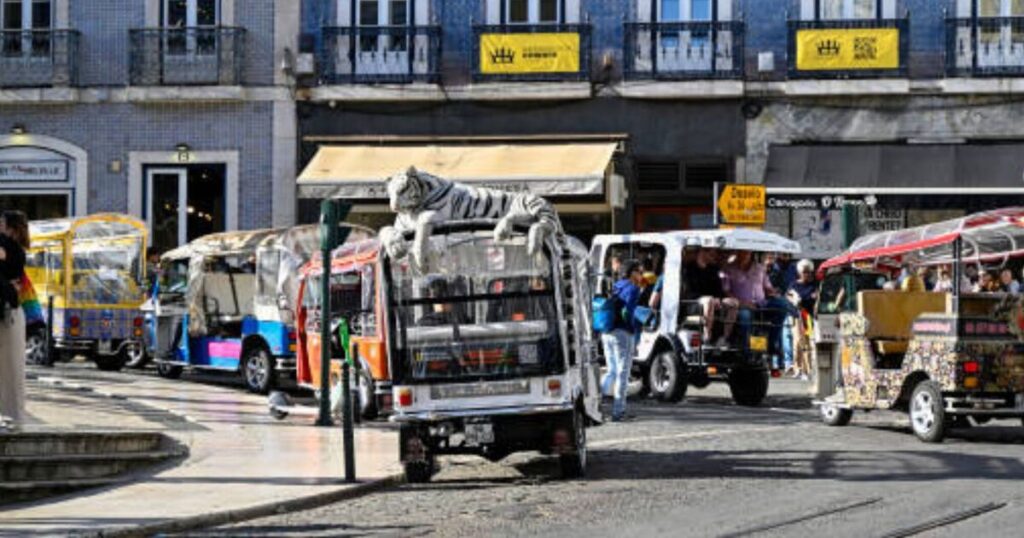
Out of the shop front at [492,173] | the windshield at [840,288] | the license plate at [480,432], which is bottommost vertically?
the license plate at [480,432]

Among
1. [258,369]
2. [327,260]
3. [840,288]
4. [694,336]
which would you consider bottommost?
[258,369]

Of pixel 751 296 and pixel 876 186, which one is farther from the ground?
pixel 876 186

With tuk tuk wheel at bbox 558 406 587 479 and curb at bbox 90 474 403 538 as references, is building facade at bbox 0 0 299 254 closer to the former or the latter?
tuk tuk wheel at bbox 558 406 587 479

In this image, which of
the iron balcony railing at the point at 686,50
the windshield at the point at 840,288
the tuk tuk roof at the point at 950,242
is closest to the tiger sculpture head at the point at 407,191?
the tuk tuk roof at the point at 950,242

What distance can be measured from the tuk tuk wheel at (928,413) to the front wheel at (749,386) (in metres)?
4.76

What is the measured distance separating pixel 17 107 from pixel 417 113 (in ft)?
25.3

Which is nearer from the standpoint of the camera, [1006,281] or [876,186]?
[1006,281]

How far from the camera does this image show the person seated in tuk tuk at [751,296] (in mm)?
21188

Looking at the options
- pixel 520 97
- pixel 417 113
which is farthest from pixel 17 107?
pixel 520 97

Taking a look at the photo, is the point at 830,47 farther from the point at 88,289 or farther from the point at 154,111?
the point at 88,289

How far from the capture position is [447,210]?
14375 mm

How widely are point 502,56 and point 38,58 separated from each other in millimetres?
8924

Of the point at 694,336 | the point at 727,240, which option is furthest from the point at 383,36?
the point at 694,336

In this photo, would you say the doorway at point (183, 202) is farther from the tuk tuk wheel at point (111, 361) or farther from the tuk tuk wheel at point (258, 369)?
the tuk tuk wheel at point (258, 369)
